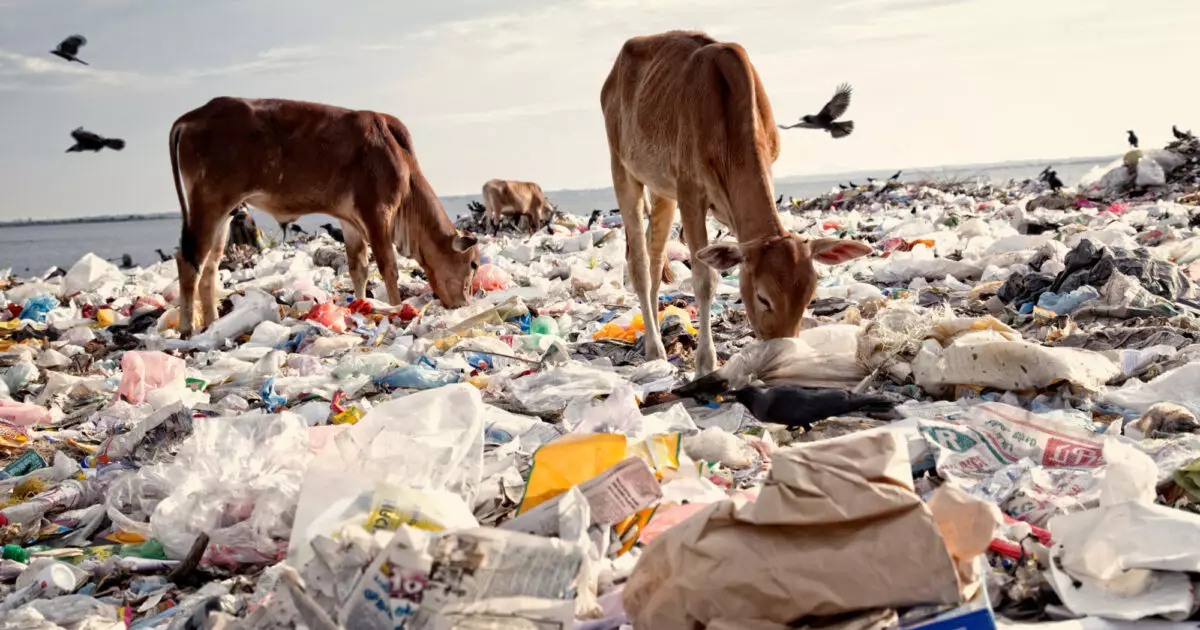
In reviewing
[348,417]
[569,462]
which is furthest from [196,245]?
[569,462]

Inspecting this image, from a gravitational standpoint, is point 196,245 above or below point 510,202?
above

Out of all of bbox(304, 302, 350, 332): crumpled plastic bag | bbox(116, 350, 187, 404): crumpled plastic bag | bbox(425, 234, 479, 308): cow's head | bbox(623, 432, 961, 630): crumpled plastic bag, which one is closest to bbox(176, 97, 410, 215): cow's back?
bbox(425, 234, 479, 308): cow's head

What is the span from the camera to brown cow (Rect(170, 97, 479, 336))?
8125mm

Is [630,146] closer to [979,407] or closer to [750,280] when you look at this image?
[750,280]

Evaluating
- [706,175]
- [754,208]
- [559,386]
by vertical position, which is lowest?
[559,386]

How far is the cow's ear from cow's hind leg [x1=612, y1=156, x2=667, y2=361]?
238 cm

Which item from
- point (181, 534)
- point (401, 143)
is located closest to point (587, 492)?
point (181, 534)

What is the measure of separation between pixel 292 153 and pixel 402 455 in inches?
257

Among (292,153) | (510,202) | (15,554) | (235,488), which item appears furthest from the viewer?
(510,202)

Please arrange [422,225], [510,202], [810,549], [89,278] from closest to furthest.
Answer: [810,549], [422,225], [89,278], [510,202]

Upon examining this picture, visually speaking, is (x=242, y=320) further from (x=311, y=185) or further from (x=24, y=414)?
(x=24, y=414)

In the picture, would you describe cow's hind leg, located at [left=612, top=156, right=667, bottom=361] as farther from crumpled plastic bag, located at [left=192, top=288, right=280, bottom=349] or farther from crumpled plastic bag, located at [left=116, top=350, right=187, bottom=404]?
crumpled plastic bag, located at [left=192, top=288, right=280, bottom=349]

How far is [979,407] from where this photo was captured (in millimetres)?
3332

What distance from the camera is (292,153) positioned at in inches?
332
